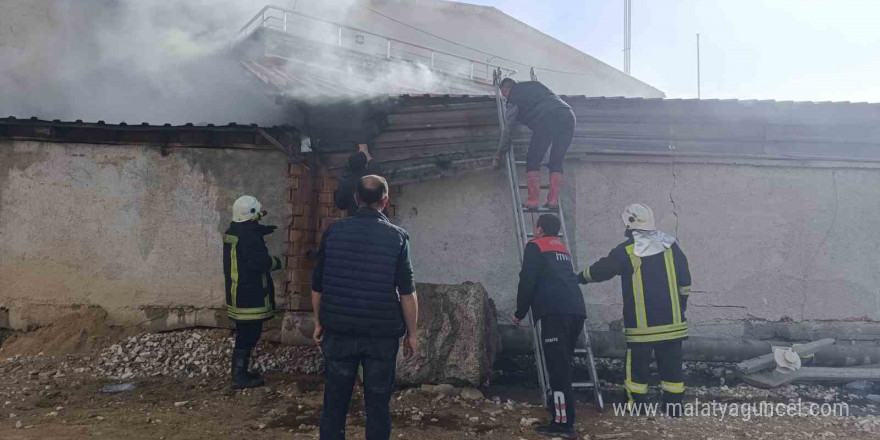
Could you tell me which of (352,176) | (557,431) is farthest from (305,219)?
(557,431)

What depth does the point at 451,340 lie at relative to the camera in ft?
14.5

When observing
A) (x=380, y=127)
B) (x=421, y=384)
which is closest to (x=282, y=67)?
(x=380, y=127)

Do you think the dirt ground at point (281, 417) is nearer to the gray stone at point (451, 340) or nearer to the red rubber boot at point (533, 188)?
the gray stone at point (451, 340)

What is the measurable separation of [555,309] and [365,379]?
154cm

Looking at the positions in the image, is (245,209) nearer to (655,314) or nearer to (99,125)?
(99,125)

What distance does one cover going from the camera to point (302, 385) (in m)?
4.70

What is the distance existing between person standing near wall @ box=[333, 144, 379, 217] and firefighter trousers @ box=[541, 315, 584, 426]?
73.3 inches

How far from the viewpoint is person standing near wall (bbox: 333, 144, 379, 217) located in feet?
14.9

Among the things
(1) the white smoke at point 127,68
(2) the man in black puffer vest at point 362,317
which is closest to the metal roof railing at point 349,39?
(1) the white smoke at point 127,68

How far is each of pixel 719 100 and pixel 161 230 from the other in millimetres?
5956

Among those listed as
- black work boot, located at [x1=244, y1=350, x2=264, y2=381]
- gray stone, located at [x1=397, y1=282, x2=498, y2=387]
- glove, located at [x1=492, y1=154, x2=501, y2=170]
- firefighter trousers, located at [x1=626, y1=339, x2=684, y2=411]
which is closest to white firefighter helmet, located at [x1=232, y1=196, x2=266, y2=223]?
black work boot, located at [x1=244, y1=350, x2=264, y2=381]

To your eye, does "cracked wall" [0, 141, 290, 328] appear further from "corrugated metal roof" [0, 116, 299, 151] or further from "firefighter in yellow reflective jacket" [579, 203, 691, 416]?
"firefighter in yellow reflective jacket" [579, 203, 691, 416]

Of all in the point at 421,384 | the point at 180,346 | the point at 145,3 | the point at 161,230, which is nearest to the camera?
the point at 421,384

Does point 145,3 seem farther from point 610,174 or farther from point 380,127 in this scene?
point 610,174
